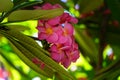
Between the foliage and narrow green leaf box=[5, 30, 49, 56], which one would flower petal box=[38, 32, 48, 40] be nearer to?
narrow green leaf box=[5, 30, 49, 56]

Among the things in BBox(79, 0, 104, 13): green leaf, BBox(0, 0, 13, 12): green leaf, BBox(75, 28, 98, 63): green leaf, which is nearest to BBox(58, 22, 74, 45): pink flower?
BBox(0, 0, 13, 12): green leaf

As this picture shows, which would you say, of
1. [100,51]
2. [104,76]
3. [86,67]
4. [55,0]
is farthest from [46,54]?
[86,67]

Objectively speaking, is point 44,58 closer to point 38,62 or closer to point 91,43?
point 38,62

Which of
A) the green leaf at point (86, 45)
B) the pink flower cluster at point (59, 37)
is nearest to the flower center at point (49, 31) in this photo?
the pink flower cluster at point (59, 37)

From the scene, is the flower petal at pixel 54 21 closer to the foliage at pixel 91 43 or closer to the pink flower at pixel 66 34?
the pink flower at pixel 66 34

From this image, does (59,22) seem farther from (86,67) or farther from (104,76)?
(86,67)

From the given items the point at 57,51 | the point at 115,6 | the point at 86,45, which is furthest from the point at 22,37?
the point at 86,45
